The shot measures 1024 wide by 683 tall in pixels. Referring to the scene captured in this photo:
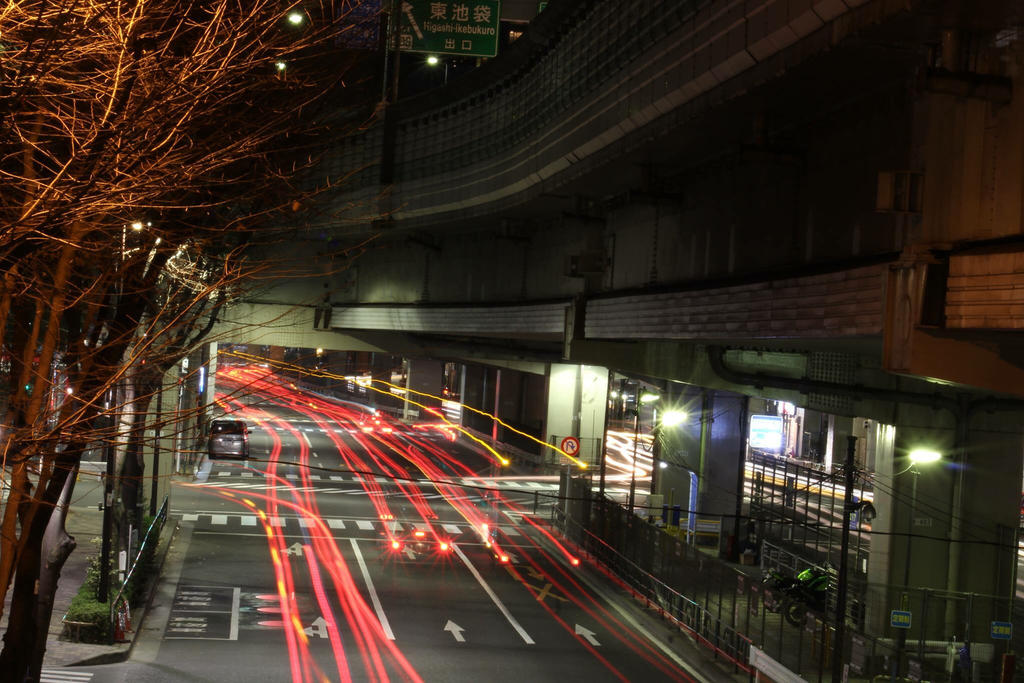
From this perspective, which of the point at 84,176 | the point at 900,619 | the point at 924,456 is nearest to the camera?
the point at 84,176

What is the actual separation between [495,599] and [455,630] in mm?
3236

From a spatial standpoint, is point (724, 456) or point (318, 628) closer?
point (318, 628)

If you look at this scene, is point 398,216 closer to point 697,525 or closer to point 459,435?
point 697,525

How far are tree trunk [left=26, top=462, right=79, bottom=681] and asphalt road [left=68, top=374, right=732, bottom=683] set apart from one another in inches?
121

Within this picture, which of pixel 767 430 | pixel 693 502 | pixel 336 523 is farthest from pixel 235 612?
pixel 767 430

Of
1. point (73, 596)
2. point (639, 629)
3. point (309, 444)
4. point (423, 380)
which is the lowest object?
point (73, 596)

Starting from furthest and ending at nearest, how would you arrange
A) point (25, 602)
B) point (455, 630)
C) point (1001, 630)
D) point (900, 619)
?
1. point (455, 630)
2. point (900, 619)
3. point (1001, 630)
4. point (25, 602)

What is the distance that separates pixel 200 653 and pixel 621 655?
Answer: 26.3 ft

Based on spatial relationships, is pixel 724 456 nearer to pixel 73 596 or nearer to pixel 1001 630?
pixel 1001 630

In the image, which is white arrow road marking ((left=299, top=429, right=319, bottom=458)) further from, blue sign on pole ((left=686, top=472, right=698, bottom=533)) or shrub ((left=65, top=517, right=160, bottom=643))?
shrub ((left=65, top=517, right=160, bottom=643))

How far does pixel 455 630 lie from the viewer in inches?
885

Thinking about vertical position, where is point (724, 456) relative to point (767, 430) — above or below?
above

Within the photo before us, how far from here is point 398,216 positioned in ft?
97.6

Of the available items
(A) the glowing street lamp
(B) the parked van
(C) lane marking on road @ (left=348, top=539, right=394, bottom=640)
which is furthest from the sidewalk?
(A) the glowing street lamp
